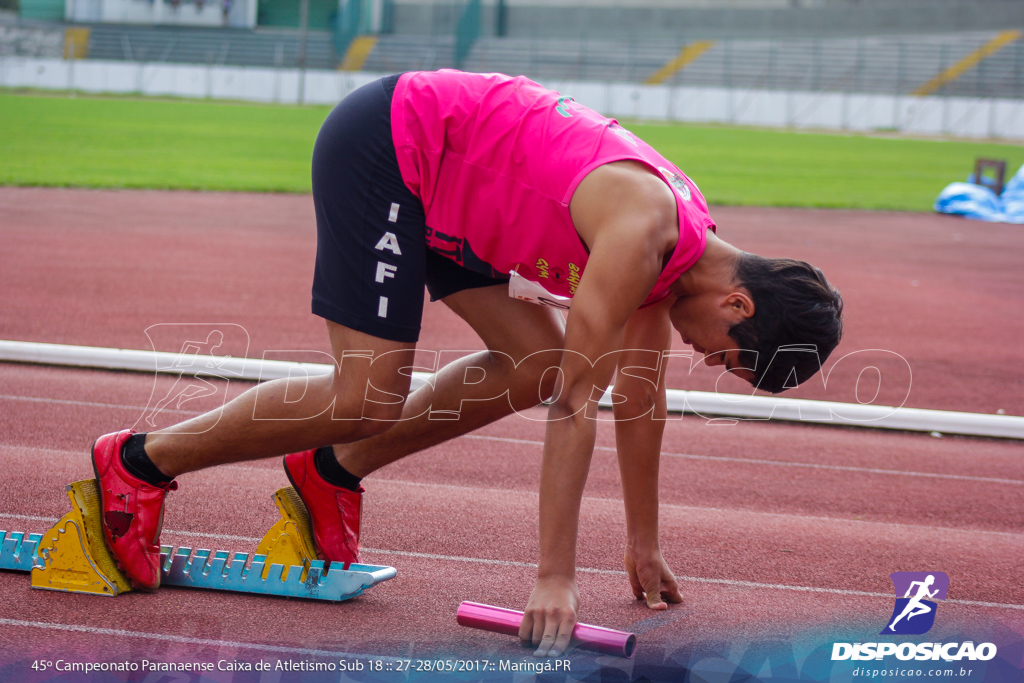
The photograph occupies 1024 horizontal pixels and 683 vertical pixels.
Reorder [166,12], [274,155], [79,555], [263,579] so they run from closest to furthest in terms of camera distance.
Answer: [79,555] → [263,579] → [274,155] → [166,12]

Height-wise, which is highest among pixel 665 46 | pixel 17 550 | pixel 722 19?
pixel 722 19

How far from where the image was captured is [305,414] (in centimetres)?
246

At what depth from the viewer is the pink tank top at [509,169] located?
2.25 m

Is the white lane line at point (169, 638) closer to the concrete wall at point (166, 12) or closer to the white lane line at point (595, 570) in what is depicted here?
the white lane line at point (595, 570)

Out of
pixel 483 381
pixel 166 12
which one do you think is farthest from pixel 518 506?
pixel 166 12

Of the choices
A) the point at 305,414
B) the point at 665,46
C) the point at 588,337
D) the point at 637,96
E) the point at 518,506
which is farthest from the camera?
the point at 665,46

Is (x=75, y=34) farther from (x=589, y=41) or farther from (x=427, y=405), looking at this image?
(x=427, y=405)

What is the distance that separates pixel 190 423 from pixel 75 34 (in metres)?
50.2

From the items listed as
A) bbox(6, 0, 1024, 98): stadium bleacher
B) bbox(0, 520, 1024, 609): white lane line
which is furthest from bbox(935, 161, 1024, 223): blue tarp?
bbox(6, 0, 1024, 98): stadium bleacher

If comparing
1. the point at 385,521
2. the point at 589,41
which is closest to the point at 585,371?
the point at 385,521

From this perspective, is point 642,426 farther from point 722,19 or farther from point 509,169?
point 722,19

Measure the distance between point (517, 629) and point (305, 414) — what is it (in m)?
0.76

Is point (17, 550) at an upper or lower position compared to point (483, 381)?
lower

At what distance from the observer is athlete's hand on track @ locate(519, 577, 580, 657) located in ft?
7.21
